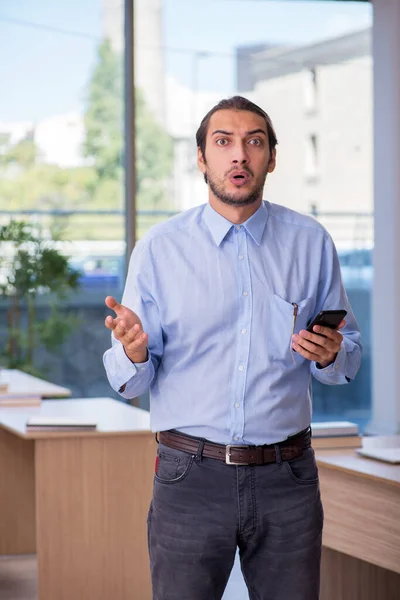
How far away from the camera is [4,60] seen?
6887 mm

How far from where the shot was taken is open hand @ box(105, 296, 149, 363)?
6.66ft

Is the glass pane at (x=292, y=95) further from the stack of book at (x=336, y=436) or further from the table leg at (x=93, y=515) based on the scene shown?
the stack of book at (x=336, y=436)

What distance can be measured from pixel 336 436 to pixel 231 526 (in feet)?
4.91

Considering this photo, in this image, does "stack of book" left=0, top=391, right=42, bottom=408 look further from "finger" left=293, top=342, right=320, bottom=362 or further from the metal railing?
"finger" left=293, top=342, right=320, bottom=362

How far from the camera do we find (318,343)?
2039 millimetres

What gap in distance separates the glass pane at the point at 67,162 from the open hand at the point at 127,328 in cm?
483

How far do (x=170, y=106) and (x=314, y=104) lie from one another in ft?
3.78

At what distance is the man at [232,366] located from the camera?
2102mm

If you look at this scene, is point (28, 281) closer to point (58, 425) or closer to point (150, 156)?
point (150, 156)

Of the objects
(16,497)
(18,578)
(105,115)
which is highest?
(105,115)

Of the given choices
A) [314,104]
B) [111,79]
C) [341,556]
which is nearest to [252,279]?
[341,556]

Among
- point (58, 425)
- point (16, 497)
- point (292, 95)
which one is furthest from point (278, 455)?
point (292, 95)

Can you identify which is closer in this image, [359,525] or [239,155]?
[239,155]

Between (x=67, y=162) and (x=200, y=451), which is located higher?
(x=67, y=162)
